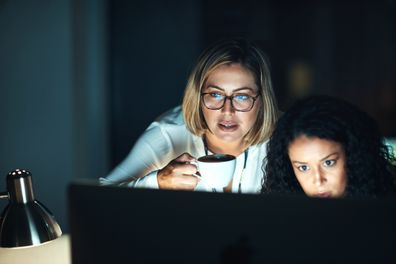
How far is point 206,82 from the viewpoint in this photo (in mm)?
1570

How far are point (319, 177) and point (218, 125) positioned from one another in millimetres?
373

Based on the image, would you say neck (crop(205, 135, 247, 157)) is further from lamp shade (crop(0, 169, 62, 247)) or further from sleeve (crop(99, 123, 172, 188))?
lamp shade (crop(0, 169, 62, 247))

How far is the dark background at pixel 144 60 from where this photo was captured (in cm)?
249

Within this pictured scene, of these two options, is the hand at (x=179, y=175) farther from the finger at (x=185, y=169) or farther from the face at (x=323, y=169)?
the face at (x=323, y=169)

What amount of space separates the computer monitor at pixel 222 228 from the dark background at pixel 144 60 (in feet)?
5.29

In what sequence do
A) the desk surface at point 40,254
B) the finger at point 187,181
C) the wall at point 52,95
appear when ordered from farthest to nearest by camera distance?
the wall at point 52,95, the finger at point 187,181, the desk surface at point 40,254

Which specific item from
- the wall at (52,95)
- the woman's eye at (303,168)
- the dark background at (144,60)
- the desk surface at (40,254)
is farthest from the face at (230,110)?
the wall at (52,95)

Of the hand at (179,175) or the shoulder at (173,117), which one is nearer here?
the hand at (179,175)

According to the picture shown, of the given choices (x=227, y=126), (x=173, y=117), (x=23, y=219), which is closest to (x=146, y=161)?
(x=173, y=117)

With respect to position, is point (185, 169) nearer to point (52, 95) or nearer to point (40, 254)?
point (40, 254)

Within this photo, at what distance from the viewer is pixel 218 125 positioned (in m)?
1.55

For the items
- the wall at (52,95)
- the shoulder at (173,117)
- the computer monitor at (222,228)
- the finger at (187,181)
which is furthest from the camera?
the wall at (52,95)

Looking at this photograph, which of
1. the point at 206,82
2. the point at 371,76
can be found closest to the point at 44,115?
the point at 206,82

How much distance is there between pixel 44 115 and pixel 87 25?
0.52 meters
